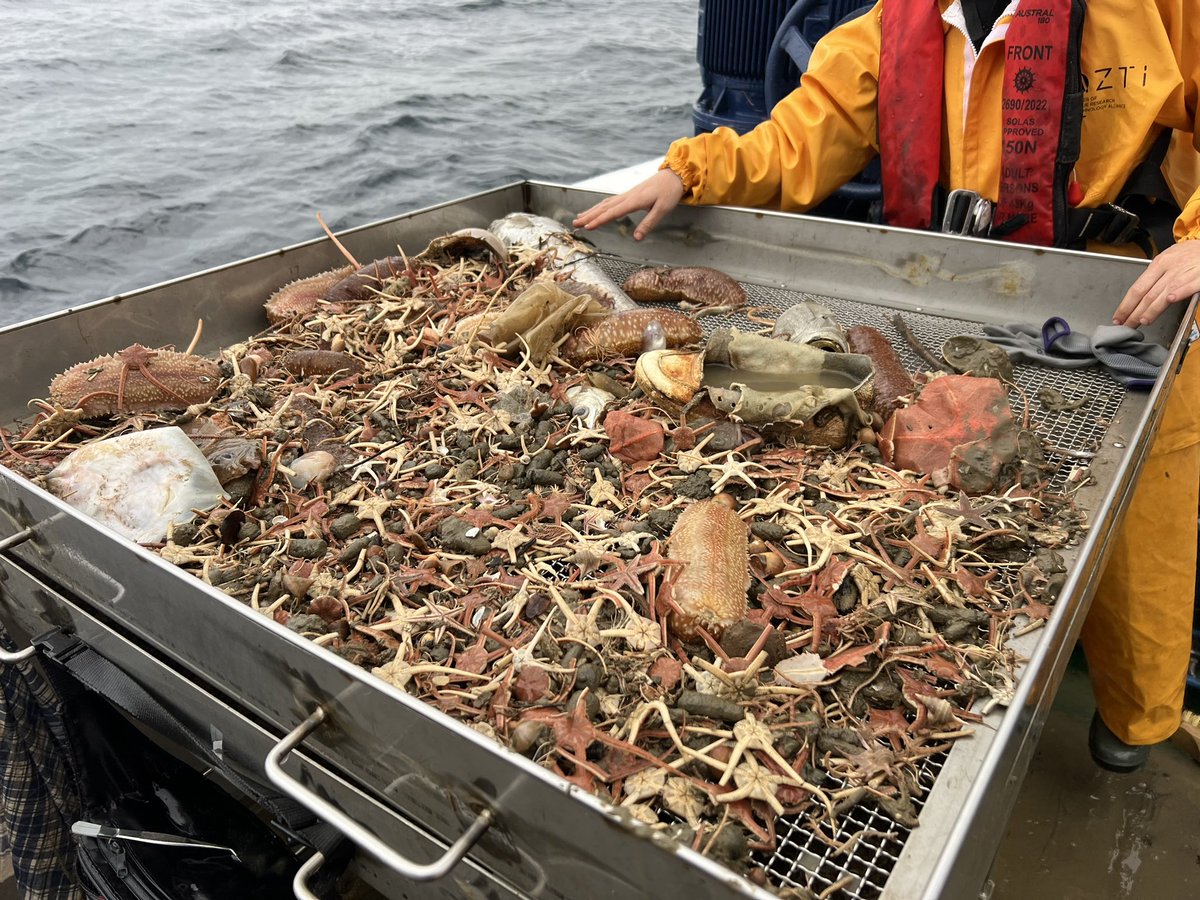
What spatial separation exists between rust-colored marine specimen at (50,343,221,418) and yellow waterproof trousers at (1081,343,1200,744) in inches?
99.3

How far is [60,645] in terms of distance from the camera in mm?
1770

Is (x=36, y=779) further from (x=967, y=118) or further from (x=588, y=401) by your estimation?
(x=967, y=118)

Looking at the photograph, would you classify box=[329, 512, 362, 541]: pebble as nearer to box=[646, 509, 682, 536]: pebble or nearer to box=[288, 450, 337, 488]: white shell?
box=[288, 450, 337, 488]: white shell

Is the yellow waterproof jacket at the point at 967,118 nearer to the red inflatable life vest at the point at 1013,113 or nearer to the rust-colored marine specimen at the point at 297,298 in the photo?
the red inflatable life vest at the point at 1013,113

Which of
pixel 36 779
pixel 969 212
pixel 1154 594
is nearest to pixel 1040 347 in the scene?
pixel 969 212

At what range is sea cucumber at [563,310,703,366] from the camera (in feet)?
7.14

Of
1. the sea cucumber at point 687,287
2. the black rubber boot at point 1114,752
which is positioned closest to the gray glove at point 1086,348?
the sea cucumber at point 687,287

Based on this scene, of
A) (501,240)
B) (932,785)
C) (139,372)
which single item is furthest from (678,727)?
(501,240)

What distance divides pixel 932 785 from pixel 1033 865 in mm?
1846

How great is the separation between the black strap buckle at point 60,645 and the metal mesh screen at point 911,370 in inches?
59.5

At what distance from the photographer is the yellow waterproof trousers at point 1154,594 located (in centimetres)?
222

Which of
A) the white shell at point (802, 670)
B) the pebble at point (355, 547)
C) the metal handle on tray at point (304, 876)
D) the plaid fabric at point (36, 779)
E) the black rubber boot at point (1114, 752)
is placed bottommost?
the black rubber boot at point (1114, 752)

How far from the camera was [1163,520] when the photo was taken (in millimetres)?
2293

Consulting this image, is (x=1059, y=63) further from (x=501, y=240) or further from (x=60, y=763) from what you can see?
(x=60, y=763)
